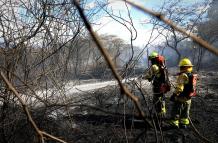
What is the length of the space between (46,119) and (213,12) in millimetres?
46374

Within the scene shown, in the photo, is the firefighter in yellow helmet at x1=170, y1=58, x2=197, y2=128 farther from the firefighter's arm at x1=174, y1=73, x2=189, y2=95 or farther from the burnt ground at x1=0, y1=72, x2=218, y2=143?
the burnt ground at x1=0, y1=72, x2=218, y2=143

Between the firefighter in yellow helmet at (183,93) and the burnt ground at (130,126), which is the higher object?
Answer: the firefighter in yellow helmet at (183,93)

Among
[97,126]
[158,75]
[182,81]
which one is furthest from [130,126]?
[182,81]

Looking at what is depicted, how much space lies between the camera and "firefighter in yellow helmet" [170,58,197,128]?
7363mm

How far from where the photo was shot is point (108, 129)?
707 centimetres

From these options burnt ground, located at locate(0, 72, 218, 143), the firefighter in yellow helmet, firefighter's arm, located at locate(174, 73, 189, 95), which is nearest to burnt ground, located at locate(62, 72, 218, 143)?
burnt ground, located at locate(0, 72, 218, 143)

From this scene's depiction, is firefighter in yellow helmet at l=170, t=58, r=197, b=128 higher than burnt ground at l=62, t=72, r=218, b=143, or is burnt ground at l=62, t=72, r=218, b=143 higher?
firefighter in yellow helmet at l=170, t=58, r=197, b=128

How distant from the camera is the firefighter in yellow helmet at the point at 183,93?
7.36 m

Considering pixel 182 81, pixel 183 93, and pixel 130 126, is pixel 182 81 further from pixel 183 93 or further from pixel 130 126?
pixel 130 126

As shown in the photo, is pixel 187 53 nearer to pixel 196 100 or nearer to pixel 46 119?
pixel 196 100

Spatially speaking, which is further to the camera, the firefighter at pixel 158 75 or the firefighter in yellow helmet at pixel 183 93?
the firefighter at pixel 158 75

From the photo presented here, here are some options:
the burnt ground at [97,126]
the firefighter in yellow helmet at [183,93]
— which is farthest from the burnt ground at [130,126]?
the firefighter in yellow helmet at [183,93]

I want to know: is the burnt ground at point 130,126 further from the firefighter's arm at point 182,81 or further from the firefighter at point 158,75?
the firefighter's arm at point 182,81

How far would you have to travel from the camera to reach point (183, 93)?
24.8ft
